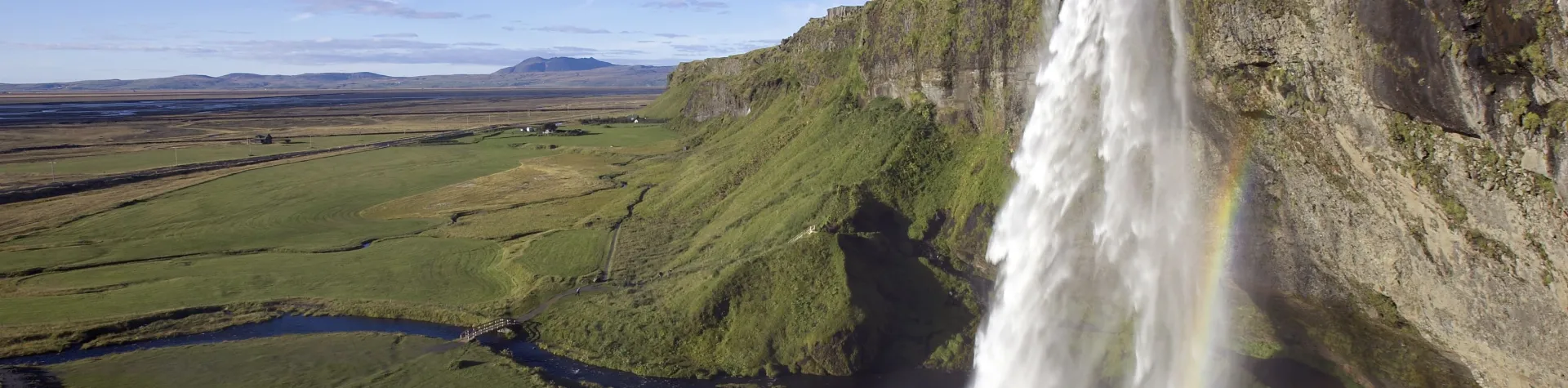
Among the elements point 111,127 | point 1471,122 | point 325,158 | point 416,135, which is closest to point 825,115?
point 1471,122

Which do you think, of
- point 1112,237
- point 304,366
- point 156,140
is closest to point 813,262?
point 1112,237

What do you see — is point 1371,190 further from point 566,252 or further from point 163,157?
point 163,157

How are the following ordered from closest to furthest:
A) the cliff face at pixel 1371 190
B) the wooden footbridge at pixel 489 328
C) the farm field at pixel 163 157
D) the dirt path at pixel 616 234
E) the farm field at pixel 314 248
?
the cliff face at pixel 1371 190, the wooden footbridge at pixel 489 328, the farm field at pixel 314 248, the dirt path at pixel 616 234, the farm field at pixel 163 157

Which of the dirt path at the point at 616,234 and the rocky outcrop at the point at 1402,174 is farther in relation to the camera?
the dirt path at the point at 616,234

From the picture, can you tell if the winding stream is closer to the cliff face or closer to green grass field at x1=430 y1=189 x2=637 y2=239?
the cliff face

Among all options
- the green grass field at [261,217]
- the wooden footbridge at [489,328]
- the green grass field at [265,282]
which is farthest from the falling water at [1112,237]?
the green grass field at [261,217]

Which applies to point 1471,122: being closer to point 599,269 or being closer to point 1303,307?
point 1303,307

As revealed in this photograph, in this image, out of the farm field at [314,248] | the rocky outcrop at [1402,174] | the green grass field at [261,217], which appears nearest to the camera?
the rocky outcrop at [1402,174]

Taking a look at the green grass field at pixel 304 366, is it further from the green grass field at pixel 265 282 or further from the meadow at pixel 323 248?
the green grass field at pixel 265 282
